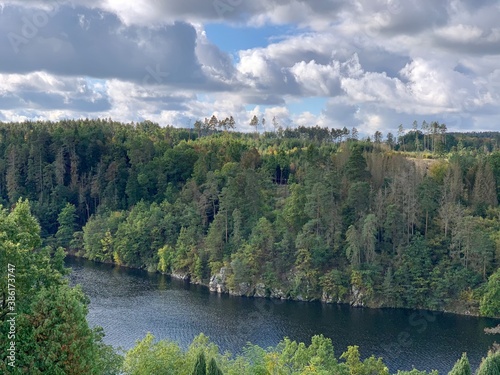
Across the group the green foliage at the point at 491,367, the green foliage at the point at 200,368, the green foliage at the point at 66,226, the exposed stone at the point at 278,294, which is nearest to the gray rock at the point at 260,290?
the exposed stone at the point at 278,294

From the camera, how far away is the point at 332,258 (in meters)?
59.2

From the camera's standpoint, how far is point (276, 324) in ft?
159

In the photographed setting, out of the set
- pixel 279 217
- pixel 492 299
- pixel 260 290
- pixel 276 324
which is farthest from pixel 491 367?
pixel 279 217

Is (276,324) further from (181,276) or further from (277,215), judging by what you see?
(181,276)

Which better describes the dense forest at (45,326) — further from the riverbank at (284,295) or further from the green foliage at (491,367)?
the riverbank at (284,295)

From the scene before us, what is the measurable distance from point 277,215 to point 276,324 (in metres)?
18.3

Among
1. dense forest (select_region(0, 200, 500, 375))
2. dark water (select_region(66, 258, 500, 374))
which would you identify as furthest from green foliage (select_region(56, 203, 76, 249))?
dense forest (select_region(0, 200, 500, 375))

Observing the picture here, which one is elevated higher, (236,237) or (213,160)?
(213,160)

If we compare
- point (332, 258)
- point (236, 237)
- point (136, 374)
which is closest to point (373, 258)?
point (332, 258)

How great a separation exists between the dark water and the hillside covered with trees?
300 cm

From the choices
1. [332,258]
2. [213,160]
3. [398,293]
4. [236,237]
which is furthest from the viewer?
[213,160]

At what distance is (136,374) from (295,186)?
144ft

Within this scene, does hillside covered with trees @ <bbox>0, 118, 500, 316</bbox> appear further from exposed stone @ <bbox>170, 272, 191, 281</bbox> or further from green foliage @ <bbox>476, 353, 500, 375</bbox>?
green foliage @ <bbox>476, 353, 500, 375</bbox>

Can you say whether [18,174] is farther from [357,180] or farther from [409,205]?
[409,205]
